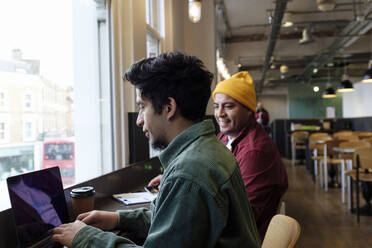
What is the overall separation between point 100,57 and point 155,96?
1792mm

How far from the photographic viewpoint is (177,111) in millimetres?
1004

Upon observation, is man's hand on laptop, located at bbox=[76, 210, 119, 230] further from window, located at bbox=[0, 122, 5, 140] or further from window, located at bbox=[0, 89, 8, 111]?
window, located at bbox=[0, 89, 8, 111]

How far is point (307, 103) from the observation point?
17.7 m

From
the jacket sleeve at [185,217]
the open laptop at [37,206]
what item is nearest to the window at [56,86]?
the open laptop at [37,206]

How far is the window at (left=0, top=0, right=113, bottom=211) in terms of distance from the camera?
1.62 meters

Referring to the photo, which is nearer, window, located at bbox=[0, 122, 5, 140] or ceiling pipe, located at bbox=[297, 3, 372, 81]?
window, located at bbox=[0, 122, 5, 140]

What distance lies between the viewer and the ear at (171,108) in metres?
1.00

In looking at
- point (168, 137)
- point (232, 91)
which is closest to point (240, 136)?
point (232, 91)

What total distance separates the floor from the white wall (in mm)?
6066

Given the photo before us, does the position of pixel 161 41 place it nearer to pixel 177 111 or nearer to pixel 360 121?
pixel 177 111

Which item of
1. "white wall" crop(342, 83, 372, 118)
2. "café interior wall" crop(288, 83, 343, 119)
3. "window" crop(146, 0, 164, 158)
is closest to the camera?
"window" crop(146, 0, 164, 158)

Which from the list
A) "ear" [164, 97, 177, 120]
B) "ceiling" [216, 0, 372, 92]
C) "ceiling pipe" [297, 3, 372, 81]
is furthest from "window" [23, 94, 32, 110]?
"ceiling pipe" [297, 3, 372, 81]

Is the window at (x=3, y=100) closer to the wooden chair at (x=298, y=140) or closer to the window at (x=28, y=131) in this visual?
the window at (x=28, y=131)

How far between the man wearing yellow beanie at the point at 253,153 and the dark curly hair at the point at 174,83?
91 cm
